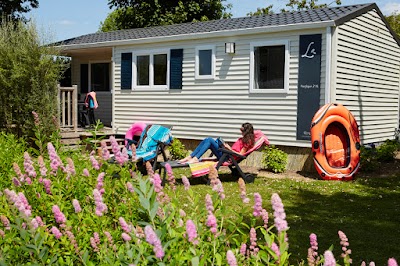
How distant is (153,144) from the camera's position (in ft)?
31.7

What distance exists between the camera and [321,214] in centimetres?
655

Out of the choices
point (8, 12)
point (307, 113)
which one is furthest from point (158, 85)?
point (8, 12)

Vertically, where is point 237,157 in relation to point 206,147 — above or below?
below

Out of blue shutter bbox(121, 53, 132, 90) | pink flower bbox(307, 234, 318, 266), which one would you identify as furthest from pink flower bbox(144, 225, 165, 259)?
blue shutter bbox(121, 53, 132, 90)

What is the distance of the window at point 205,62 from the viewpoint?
12.1 metres

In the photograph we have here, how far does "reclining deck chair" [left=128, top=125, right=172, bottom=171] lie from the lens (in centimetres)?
921

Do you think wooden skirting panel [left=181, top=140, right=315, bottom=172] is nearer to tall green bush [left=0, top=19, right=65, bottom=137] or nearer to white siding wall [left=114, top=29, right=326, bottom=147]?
white siding wall [left=114, top=29, right=326, bottom=147]

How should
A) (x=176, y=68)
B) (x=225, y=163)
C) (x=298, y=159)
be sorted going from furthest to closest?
1. (x=176, y=68)
2. (x=298, y=159)
3. (x=225, y=163)

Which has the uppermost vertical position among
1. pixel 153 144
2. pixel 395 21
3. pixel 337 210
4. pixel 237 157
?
pixel 395 21

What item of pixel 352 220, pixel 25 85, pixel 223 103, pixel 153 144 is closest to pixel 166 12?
pixel 25 85

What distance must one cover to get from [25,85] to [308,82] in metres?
6.73

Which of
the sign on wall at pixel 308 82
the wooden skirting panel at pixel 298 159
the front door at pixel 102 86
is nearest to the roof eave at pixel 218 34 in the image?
the sign on wall at pixel 308 82

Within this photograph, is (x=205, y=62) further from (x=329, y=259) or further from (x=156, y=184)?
(x=329, y=259)

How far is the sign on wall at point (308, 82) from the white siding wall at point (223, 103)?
11 centimetres
